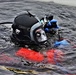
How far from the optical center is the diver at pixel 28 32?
479 centimetres

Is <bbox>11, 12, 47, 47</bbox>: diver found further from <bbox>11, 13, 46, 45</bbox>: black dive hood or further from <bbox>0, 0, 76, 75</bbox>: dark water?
<bbox>0, 0, 76, 75</bbox>: dark water

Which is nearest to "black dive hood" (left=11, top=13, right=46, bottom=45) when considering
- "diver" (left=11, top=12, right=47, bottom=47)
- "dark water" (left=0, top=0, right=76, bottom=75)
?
"diver" (left=11, top=12, right=47, bottom=47)

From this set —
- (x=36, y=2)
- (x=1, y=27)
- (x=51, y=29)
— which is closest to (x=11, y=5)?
(x=36, y=2)

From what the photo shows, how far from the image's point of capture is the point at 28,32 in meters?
4.83

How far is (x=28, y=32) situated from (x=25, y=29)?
8cm

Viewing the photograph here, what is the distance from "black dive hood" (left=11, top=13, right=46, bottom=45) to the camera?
4.79 metres

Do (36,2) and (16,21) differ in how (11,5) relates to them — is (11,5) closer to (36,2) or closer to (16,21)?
(36,2)

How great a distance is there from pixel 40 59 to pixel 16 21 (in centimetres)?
82

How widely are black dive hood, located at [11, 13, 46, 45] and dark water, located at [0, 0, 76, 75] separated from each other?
31 cm

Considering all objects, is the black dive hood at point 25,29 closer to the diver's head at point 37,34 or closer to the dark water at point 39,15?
the diver's head at point 37,34

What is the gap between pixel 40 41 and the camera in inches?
191

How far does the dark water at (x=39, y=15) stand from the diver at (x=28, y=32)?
1.06 ft

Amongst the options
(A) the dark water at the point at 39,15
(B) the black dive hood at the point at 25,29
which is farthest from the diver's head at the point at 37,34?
(A) the dark water at the point at 39,15

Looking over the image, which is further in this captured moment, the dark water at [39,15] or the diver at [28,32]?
the diver at [28,32]
